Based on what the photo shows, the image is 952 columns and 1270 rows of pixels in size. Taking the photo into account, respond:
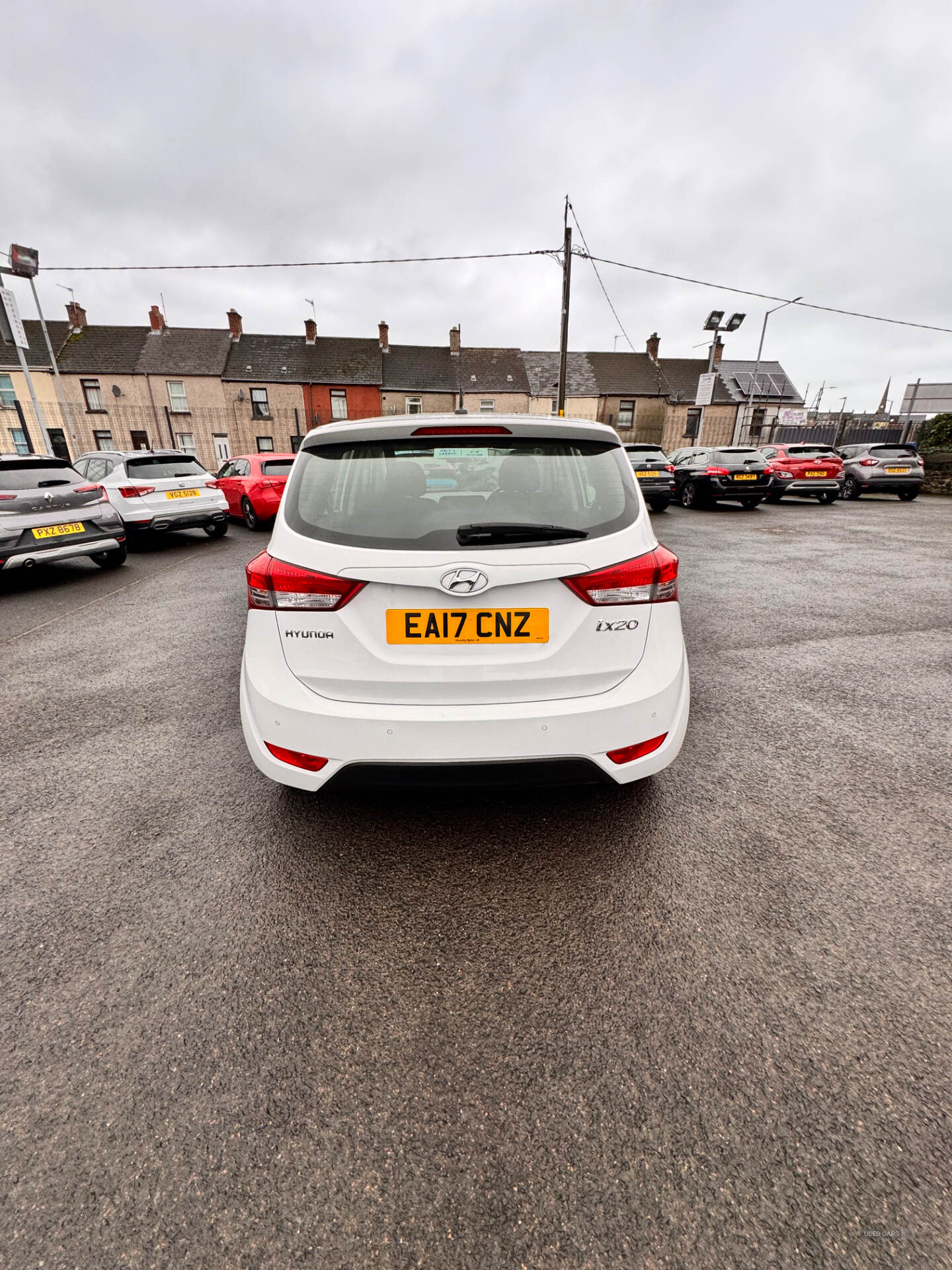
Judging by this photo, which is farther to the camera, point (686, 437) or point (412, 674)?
point (686, 437)

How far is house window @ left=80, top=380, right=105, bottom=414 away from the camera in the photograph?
3334 cm

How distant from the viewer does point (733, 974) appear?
1766 millimetres

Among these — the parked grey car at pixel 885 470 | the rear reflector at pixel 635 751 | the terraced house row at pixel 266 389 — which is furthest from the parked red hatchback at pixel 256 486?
the terraced house row at pixel 266 389

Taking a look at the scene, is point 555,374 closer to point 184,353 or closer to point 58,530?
point 184,353

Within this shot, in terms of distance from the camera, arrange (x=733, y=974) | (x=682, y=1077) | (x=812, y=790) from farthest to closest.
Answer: (x=812, y=790), (x=733, y=974), (x=682, y=1077)

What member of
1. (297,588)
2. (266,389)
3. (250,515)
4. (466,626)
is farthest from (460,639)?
(266,389)

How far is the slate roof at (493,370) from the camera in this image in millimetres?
36125

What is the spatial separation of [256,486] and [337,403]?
89.2 ft

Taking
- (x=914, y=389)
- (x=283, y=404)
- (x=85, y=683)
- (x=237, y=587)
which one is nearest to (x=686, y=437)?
(x=914, y=389)

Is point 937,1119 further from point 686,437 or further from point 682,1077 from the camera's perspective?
Result: point 686,437

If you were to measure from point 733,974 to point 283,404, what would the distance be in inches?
1497

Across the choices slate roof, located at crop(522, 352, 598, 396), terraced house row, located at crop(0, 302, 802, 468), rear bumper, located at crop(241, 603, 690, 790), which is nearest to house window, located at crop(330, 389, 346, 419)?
terraced house row, located at crop(0, 302, 802, 468)

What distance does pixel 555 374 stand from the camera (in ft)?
125

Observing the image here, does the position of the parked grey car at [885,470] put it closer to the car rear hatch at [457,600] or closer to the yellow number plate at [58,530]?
the car rear hatch at [457,600]
